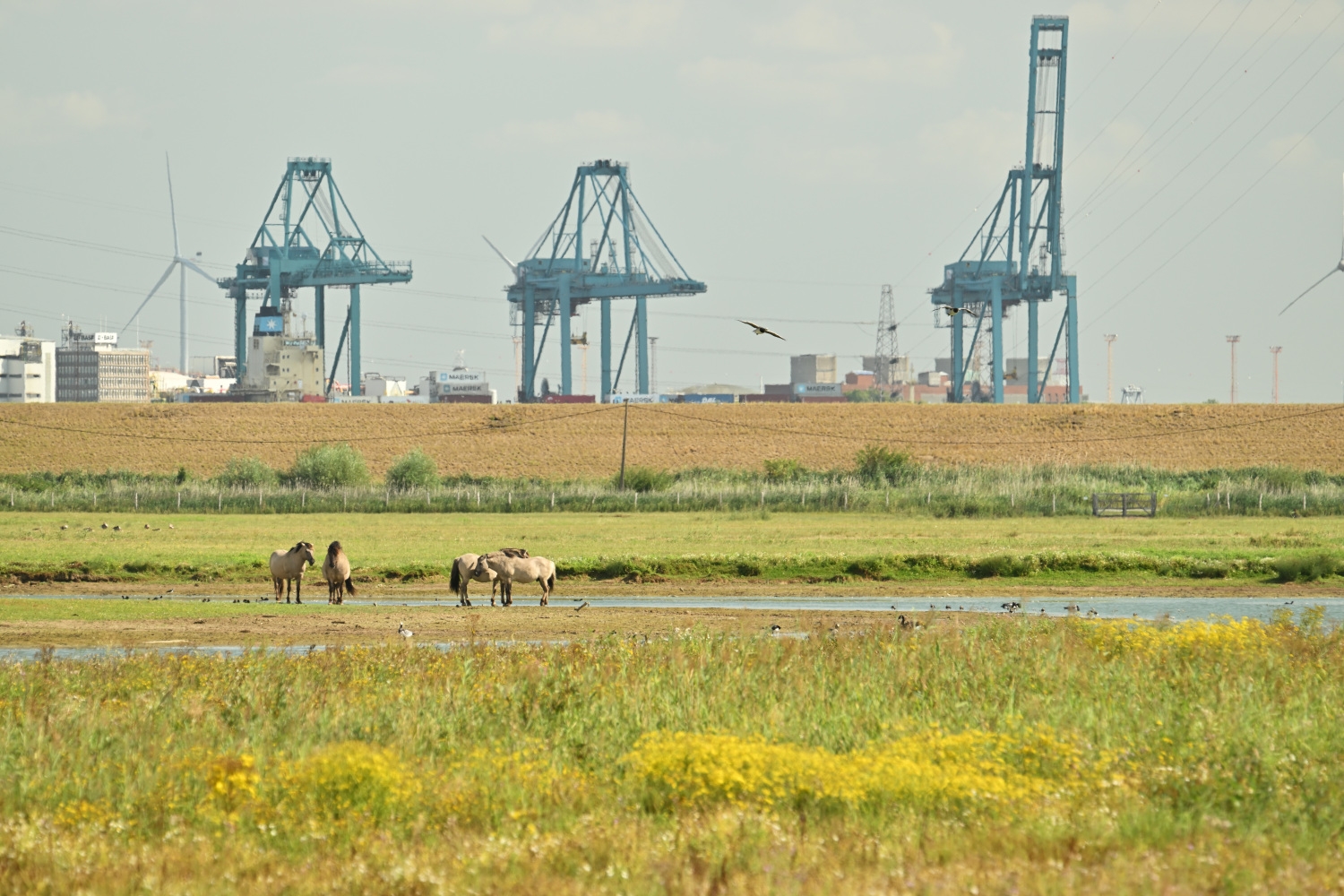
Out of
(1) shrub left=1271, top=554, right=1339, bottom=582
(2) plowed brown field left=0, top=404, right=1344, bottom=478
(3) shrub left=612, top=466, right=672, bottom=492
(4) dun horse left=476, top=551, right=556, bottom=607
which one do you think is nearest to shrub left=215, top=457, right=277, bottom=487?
(2) plowed brown field left=0, top=404, right=1344, bottom=478

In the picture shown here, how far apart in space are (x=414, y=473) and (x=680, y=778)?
63343 millimetres

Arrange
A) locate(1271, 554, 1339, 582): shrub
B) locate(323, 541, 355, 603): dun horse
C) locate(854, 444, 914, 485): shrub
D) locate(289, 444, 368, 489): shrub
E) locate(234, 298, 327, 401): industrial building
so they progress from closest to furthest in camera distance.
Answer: locate(323, 541, 355, 603): dun horse < locate(1271, 554, 1339, 582): shrub < locate(854, 444, 914, 485): shrub < locate(289, 444, 368, 489): shrub < locate(234, 298, 327, 401): industrial building

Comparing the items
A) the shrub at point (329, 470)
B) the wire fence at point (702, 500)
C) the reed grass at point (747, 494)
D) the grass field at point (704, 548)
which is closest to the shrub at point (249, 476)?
the reed grass at point (747, 494)

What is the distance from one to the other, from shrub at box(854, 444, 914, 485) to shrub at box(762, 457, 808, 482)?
129 inches

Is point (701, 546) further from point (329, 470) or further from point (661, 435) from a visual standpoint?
point (661, 435)

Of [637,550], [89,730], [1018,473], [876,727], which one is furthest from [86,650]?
[1018,473]

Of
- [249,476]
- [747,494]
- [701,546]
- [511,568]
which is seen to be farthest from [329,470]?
[511,568]

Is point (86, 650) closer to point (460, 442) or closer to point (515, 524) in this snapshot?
point (515, 524)

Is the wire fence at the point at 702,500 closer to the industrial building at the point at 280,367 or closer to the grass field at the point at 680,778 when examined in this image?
the grass field at the point at 680,778

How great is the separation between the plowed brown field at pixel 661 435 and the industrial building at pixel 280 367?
21457 mm

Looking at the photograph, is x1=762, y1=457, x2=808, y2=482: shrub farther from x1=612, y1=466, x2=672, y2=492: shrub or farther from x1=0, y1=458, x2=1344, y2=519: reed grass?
x1=612, y1=466, x2=672, y2=492: shrub

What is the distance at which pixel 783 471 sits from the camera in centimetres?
7306

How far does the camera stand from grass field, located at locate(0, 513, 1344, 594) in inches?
1281

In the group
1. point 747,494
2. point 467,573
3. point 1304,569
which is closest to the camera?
point 467,573
